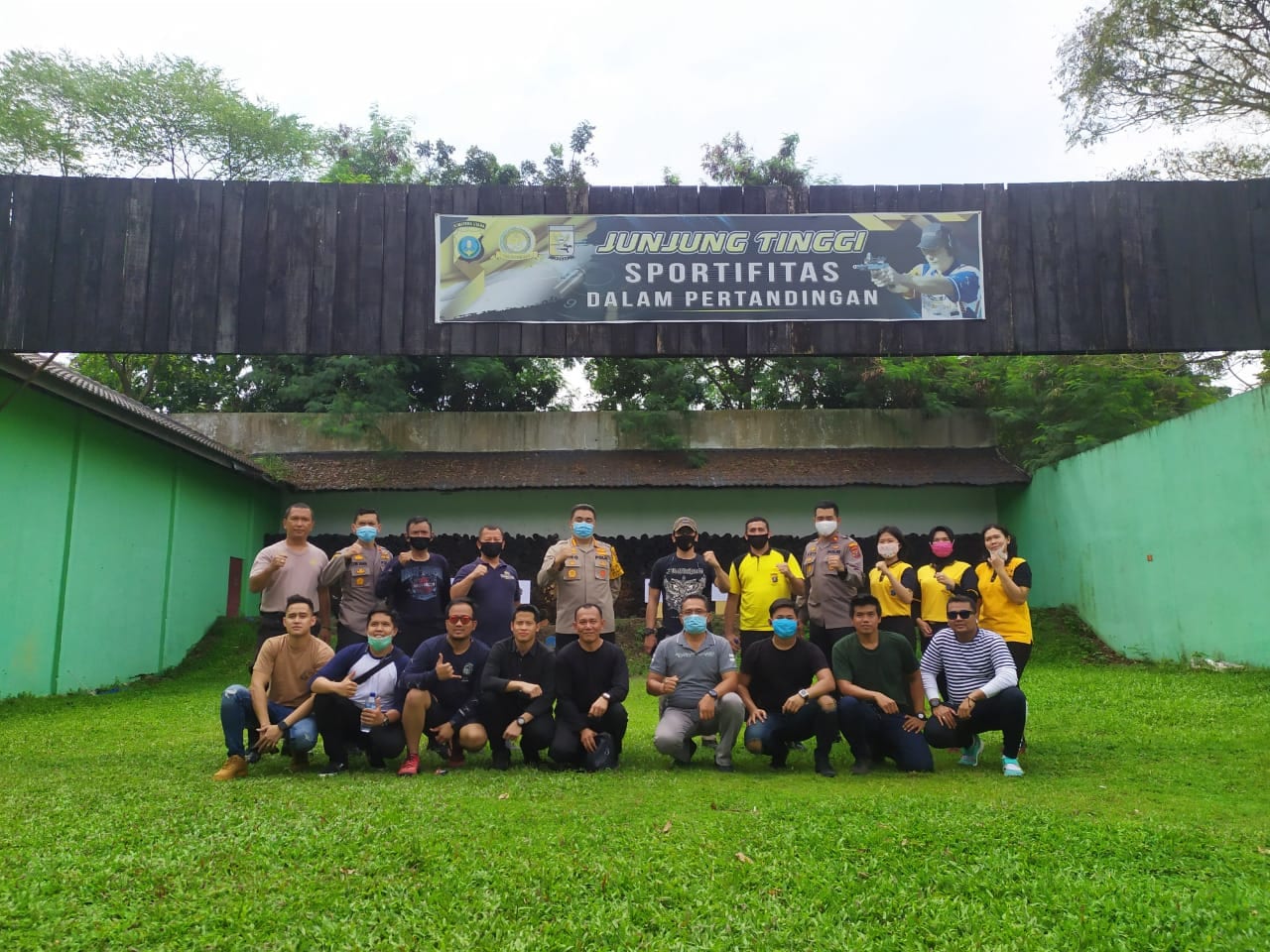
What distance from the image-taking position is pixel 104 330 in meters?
7.53

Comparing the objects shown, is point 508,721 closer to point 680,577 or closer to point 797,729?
point 680,577

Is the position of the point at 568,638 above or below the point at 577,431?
below

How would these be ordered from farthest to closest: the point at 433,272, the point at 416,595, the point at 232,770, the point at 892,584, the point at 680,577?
the point at 433,272 < the point at 680,577 < the point at 416,595 < the point at 892,584 < the point at 232,770

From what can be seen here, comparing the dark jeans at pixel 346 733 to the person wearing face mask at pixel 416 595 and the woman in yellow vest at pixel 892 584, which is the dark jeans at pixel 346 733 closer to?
the person wearing face mask at pixel 416 595

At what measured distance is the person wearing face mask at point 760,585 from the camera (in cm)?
687

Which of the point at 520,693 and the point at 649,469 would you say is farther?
the point at 649,469

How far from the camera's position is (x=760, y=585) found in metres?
6.95

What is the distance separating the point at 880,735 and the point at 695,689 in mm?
1185

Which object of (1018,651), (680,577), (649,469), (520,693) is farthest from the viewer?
(649,469)

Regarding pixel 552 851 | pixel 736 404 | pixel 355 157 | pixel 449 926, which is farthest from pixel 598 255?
pixel 355 157

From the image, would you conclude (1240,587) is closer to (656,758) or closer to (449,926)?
(656,758)

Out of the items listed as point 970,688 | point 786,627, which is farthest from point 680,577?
point 970,688

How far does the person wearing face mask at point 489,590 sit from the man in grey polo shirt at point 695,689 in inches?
46.0

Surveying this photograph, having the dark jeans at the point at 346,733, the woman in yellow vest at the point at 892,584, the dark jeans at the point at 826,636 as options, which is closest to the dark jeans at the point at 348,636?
the dark jeans at the point at 346,733
